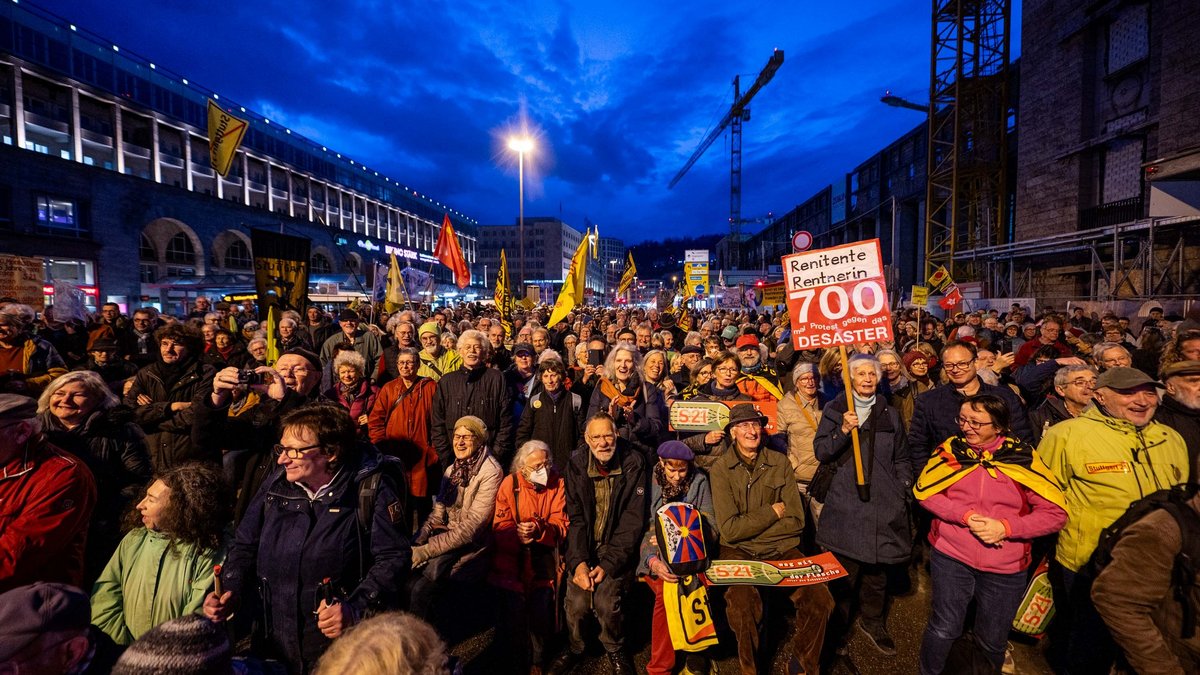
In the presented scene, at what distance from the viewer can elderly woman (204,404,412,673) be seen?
2.57m

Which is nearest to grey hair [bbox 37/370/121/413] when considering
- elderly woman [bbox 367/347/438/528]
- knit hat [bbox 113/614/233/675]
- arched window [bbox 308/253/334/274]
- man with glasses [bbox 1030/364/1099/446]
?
elderly woman [bbox 367/347/438/528]

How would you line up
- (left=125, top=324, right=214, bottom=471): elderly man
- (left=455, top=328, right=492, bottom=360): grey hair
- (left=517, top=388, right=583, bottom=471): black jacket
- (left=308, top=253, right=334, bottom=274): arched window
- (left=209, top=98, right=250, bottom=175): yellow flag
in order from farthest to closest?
(left=308, top=253, right=334, bottom=274): arched window → (left=209, top=98, right=250, bottom=175): yellow flag → (left=455, top=328, right=492, bottom=360): grey hair → (left=517, top=388, right=583, bottom=471): black jacket → (left=125, top=324, right=214, bottom=471): elderly man

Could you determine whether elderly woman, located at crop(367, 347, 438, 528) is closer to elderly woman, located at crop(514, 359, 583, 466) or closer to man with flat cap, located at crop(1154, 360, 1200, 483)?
elderly woman, located at crop(514, 359, 583, 466)

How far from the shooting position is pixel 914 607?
14.2ft

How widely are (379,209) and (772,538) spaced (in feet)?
277

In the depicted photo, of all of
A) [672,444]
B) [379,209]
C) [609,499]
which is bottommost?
[609,499]

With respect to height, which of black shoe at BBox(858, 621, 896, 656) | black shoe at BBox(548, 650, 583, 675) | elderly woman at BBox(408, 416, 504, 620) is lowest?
black shoe at BBox(548, 650, 583, 675)

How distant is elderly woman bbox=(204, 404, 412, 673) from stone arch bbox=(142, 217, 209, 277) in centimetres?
4216

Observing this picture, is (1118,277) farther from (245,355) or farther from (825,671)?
(245,355)

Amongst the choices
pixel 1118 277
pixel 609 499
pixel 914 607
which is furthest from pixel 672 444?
pixel 1118 277

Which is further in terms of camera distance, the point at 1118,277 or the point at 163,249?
the point at 163,249

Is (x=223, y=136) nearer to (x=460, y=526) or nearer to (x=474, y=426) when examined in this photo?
(x=474, y=426)

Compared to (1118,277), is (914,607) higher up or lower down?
lower down

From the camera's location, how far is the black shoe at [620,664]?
3529 mm
